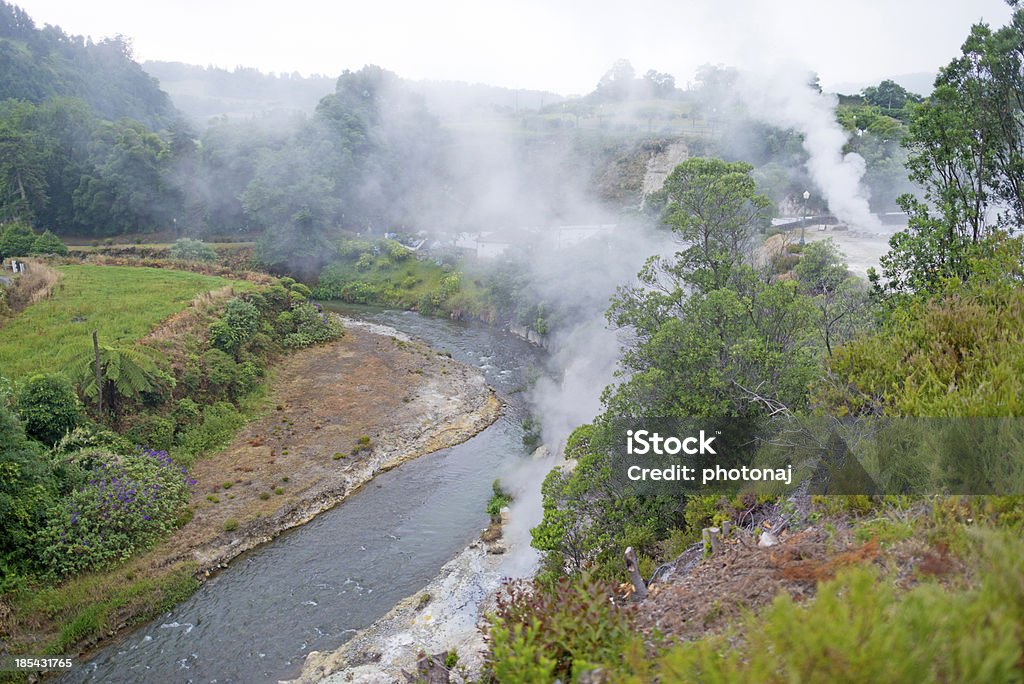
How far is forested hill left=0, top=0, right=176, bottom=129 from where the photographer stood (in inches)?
2874

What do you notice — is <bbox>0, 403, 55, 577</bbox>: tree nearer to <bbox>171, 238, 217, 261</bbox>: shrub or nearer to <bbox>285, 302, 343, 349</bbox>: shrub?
<bbox>285, 302, 343, 349</bbox>: shrub

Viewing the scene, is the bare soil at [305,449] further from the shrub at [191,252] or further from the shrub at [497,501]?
the shrub at [191,252]

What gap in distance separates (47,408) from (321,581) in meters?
9.49

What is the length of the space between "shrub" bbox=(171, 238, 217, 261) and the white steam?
44337 millimetres

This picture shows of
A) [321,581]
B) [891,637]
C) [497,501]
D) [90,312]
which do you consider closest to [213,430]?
[321,581]

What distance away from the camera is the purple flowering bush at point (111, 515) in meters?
14.6

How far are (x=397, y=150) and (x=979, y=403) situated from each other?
6813cm

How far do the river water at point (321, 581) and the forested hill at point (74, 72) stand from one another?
236ft

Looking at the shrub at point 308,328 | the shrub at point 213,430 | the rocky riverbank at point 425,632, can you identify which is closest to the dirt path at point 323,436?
the shrub at point 213,430

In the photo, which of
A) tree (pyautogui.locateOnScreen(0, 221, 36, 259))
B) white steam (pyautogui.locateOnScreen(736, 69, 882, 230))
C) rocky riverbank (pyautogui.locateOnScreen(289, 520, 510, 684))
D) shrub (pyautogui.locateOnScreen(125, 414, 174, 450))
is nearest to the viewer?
rocky riverbank (pyautogui.locateOnScreen(289, 520, 510, 684))

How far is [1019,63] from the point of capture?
35.1 feet

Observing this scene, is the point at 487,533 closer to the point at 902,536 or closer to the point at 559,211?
the point at 902,536

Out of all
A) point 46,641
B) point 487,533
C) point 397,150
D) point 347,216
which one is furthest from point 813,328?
point 397,150

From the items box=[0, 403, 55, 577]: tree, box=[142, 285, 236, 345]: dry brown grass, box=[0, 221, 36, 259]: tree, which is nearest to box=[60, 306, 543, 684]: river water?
box=[0, 403, 55, 577]: tree
